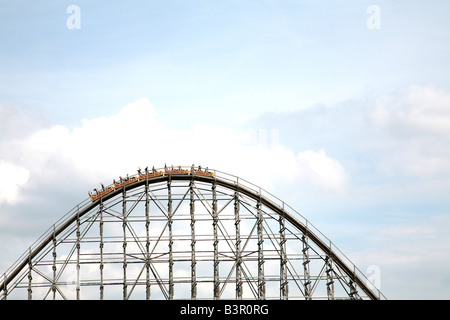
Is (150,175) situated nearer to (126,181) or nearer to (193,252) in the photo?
(126,181)

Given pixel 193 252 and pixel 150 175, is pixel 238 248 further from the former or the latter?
pixel 150 175

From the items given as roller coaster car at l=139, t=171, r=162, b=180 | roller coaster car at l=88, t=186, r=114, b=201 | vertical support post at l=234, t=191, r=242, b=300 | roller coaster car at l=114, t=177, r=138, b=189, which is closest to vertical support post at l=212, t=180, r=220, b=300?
vertical support post at l=234, t=191, r=242, b=300

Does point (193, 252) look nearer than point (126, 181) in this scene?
Yes

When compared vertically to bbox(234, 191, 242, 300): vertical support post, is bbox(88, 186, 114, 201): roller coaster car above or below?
above

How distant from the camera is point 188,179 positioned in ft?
166

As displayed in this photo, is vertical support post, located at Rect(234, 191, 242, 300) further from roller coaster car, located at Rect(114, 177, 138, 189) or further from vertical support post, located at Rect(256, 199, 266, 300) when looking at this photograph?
roller coaster car, located at Rect(114, 177, 138, 189)

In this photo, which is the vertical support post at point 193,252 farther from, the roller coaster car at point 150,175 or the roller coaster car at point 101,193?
the roller coaster car at point 101,193

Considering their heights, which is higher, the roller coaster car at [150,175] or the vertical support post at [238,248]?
the roller coaster car at [150,175]

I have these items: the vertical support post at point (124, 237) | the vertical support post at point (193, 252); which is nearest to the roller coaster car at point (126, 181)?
the vertical support post at point (124, 237)

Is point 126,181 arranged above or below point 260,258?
above

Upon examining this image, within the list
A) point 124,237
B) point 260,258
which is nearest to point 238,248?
point 260,258
